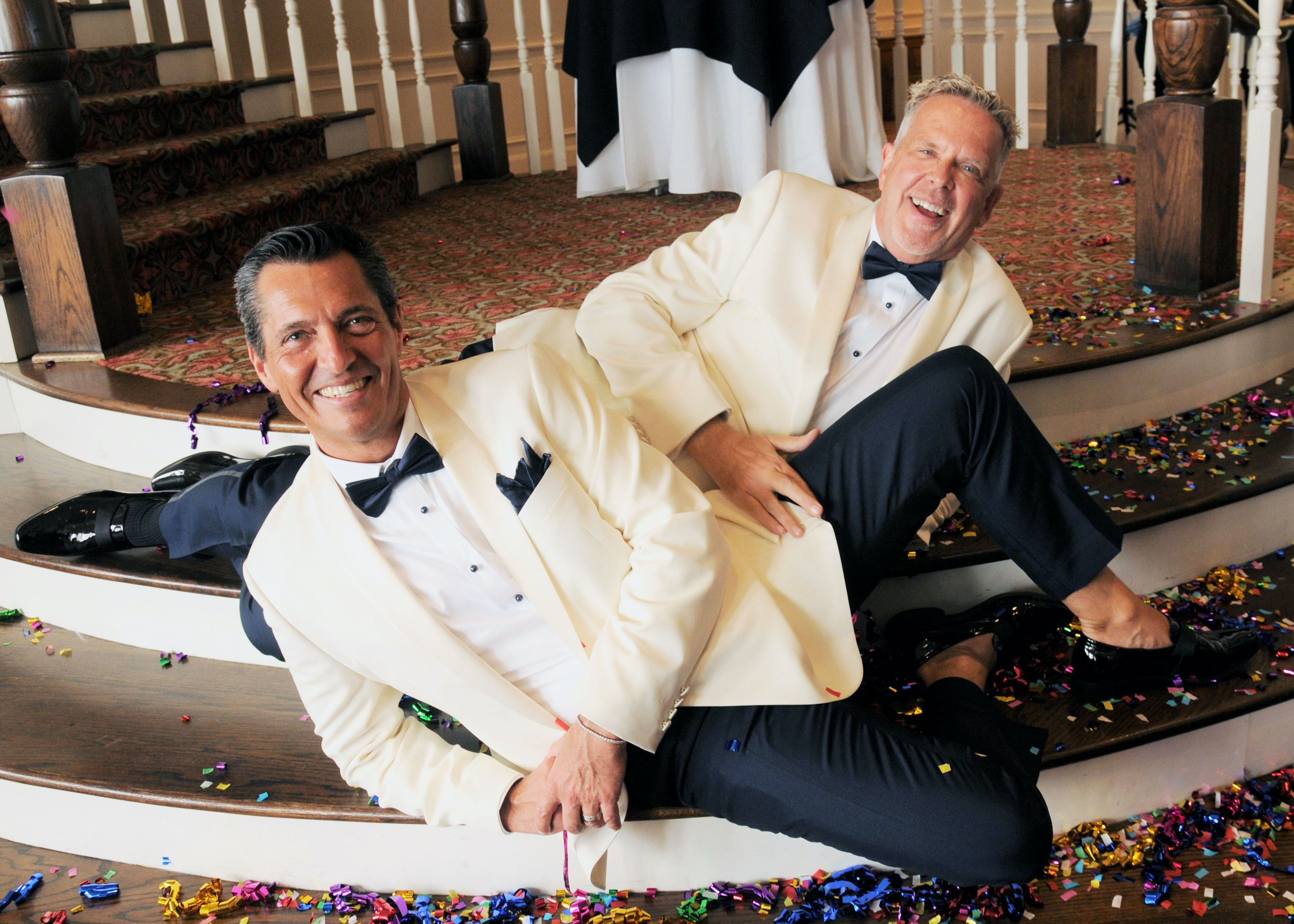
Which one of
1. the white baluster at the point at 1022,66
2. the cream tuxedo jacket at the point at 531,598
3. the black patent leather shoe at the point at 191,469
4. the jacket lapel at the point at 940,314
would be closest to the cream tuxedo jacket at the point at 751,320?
the jacket lapel at the point at 940,314

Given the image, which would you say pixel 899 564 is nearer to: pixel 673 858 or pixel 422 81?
pixel 673 858

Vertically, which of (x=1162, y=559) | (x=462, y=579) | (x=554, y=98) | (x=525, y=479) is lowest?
(x=1162, y=559)

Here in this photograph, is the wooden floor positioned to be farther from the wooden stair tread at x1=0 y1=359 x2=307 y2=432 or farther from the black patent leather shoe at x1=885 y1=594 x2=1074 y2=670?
the wooden stair tread at x1=0 y1=359 x2=307 y2=432

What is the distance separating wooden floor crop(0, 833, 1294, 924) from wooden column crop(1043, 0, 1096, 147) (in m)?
3.83

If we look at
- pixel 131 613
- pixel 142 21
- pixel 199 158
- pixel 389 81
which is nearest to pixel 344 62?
pixel 389 81

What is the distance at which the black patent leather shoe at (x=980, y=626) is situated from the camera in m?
1.82

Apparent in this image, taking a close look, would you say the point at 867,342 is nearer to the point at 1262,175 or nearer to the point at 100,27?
the point at 1262,175

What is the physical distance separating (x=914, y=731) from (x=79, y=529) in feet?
5.11

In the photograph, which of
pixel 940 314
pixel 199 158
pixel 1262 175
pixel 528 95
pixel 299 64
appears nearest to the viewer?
pixel 940 314

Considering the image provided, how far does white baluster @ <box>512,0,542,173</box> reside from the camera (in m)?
4.76

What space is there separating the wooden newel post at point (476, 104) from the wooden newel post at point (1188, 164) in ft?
9.29

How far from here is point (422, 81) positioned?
4.84 m

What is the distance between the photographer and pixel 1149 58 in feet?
14.3
